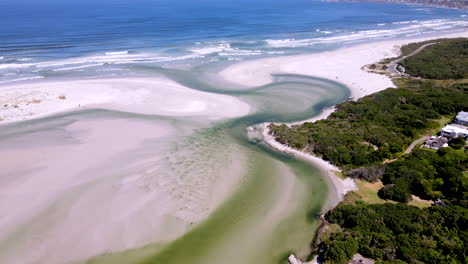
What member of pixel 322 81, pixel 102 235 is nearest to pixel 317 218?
pixel 102 235

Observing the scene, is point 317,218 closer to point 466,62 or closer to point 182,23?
point 466,62

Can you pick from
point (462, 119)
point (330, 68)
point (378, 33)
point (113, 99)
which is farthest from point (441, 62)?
point (113, 99)

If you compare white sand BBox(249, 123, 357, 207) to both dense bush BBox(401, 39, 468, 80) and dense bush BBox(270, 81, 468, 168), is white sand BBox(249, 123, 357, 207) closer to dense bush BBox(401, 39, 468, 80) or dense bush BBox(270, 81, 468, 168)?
dense bush BBox(270, 81, 468, 168)

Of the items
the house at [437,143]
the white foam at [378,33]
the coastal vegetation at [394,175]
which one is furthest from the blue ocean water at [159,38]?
the house at [437,143]

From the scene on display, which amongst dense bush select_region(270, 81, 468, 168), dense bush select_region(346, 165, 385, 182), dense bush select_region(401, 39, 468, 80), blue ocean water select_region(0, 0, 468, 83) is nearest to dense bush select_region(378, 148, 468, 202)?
dense bush select_region(346, 165, 385, 182)

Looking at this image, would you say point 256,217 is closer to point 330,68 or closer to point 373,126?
point 373,126

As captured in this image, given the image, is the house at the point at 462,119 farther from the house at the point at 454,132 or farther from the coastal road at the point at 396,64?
the coastal road at the point at 396,64
